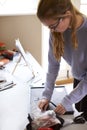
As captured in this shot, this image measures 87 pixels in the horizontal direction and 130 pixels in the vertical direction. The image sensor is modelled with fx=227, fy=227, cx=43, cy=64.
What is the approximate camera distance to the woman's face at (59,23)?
3.43ft

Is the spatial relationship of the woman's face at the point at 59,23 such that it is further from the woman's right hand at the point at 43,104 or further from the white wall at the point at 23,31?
the white wall at the point at 23,31

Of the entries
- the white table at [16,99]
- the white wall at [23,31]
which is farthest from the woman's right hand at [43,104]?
the white wall at [23,31]

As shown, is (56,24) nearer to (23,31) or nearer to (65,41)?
(65,41)

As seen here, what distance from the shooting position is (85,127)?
1122 millimetres

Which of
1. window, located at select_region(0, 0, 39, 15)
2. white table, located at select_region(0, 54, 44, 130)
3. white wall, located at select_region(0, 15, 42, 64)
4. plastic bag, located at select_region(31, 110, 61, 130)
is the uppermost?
window, located at select_region(0, 0, 39, 15)

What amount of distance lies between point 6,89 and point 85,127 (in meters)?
0.67

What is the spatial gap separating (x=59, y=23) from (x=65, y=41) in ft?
0.54

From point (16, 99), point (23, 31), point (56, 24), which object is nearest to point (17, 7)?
point (23, 31)

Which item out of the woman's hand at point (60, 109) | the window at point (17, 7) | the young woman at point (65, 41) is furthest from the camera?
the window at point (17, 7)

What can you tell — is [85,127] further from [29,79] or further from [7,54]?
[7,54]

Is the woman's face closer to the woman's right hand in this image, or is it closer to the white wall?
the woman's right hand

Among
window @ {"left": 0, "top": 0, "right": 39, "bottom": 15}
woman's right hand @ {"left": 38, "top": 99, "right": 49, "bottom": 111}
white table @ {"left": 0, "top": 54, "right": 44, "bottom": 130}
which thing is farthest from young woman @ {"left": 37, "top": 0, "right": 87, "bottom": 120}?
window @ {"left": 0, "top": 0, "right": 39, "bottom": 15}

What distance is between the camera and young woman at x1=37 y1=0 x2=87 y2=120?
3.35 ft

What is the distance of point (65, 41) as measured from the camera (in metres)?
1.21
